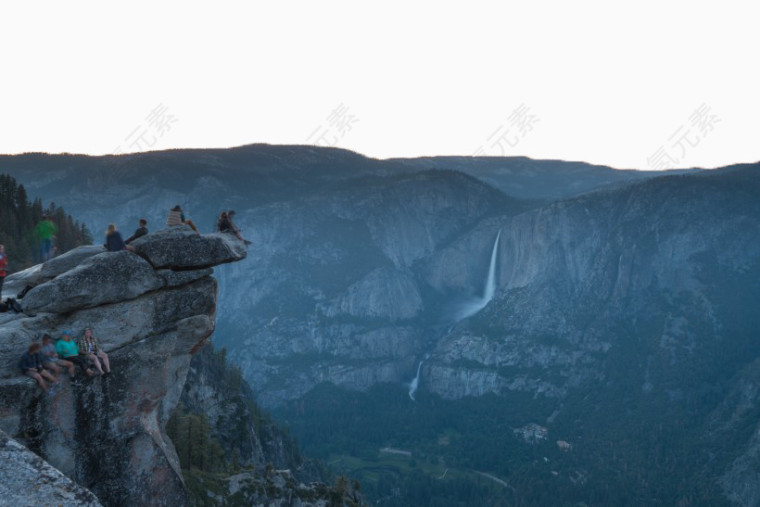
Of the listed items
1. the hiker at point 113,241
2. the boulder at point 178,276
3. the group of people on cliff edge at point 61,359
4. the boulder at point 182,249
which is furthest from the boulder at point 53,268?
the group of people on cliff edge at point 61,359

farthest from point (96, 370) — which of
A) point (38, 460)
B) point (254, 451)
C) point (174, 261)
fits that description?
point (254, 451)

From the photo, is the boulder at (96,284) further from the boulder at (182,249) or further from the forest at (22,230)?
the forest at (22,230)

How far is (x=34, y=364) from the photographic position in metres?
25.0

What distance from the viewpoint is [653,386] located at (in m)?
184

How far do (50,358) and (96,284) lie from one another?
14.4 ft

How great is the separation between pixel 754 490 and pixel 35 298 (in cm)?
15450

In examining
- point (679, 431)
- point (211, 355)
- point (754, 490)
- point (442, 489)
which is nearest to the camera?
point (211, 355)

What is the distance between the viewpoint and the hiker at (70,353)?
26156mm

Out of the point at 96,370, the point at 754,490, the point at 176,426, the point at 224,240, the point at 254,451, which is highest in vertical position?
the point at 224,240

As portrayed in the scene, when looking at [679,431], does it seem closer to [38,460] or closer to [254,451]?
[254,451]

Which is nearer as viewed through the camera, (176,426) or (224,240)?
(224,240)

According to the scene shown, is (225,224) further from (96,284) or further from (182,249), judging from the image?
(96,284)

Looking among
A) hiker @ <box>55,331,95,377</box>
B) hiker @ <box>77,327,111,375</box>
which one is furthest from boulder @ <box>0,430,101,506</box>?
hiker @ <box>77,327,111,375</box>

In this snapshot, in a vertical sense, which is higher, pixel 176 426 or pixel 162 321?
pixel 162 321
